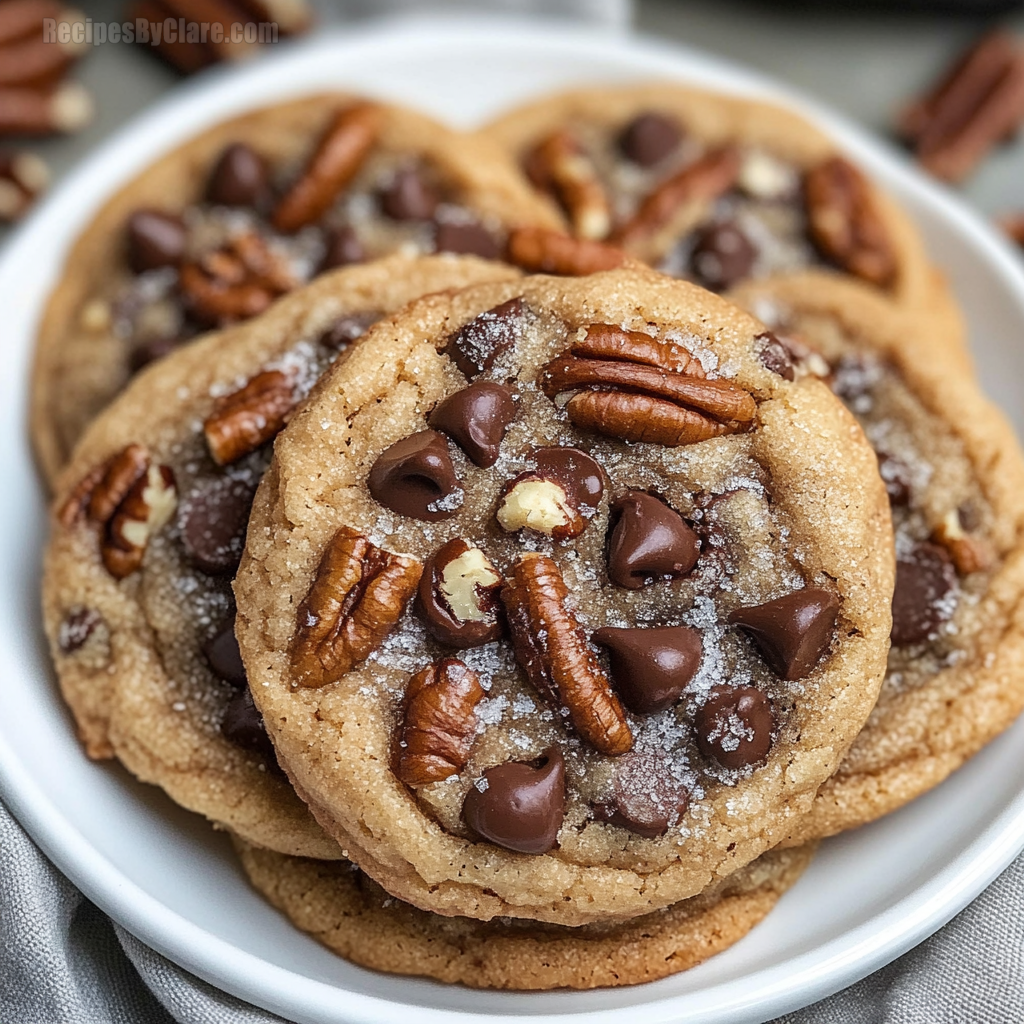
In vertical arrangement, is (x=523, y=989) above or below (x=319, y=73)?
below

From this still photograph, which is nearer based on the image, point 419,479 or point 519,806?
point 519,806

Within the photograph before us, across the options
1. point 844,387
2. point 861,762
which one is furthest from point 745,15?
point 861,762

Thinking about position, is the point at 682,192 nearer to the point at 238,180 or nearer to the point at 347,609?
the point at 238,180

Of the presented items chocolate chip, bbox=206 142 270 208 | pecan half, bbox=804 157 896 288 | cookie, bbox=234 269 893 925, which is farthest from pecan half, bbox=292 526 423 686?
pecan half, bbox=804 157 896 288

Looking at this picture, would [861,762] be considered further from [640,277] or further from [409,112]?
[409,112]

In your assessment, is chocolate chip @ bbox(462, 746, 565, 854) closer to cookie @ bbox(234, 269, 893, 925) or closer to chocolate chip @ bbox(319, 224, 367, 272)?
cookie @ bbox(234, 269, 893, 925)

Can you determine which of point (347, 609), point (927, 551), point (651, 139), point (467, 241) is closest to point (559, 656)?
point (347, 609)
